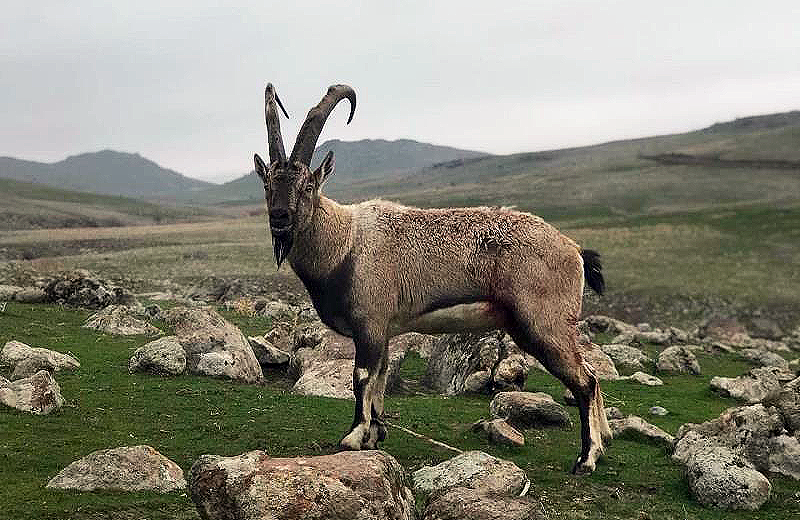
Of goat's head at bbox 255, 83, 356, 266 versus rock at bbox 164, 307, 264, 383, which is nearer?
goat's head at bbox 255, 83, 356, 266

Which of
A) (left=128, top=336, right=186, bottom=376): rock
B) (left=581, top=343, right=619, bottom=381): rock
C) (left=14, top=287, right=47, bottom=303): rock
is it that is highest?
(left=14, top=287, right=47, bottom=303): rock

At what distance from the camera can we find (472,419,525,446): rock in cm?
1095

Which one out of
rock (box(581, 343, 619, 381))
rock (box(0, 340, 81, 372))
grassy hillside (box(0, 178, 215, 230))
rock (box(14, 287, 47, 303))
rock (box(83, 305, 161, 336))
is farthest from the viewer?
grassy hillside (box(0, 178, 215, 230))

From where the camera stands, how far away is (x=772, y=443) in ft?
33.9

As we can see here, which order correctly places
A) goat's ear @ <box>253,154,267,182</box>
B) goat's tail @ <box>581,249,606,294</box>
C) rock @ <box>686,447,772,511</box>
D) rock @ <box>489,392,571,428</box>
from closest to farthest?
rock @ <box>686,447,772,511</box> → goat's ear @ <box>253,154,267,182</box> → goat's tail @ <box>581,249,606,294</box> → rock @ <box>489,392,571,428</box>

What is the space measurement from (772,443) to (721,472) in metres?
1.86

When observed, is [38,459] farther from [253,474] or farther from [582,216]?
[582,216]

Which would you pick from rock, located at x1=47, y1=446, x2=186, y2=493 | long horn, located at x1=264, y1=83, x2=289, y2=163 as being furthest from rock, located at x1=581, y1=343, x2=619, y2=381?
rock, located at x1=47, y1=446, x2=186, y2=493

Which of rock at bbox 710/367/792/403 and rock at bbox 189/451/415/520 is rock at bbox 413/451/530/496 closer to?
rock at bbox 189/451/415/520

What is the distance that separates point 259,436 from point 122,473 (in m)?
2.86

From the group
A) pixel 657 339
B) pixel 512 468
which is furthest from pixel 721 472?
pixel 657 339

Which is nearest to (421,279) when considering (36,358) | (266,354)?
(266,354)

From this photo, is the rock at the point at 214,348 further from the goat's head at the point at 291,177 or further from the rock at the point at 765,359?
the rock at the point at 765,359

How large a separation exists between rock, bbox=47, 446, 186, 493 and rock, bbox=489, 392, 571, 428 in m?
6.09
